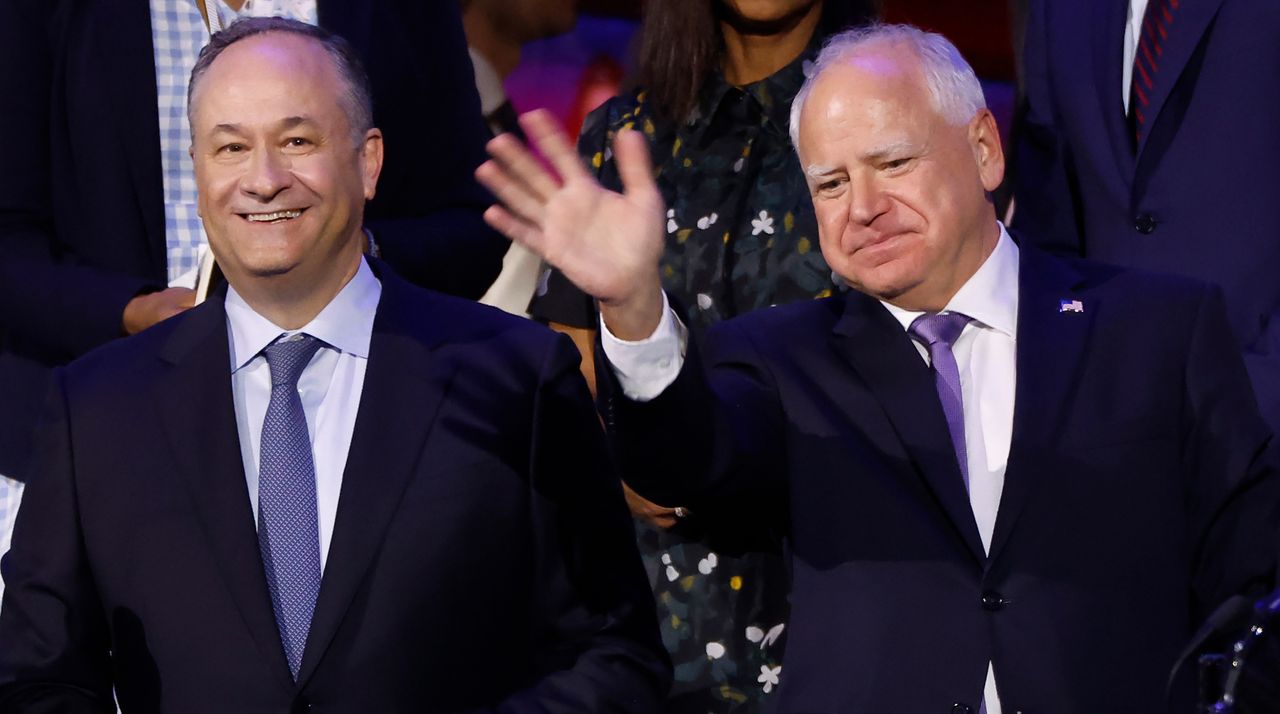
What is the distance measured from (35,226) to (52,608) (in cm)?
94

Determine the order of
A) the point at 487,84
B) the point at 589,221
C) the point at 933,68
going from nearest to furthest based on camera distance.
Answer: the point at 589,221, the point at 933,68, the point at 487,84

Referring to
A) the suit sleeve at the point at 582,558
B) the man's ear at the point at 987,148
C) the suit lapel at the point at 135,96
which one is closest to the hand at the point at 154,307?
the suit lapel at the point at 135,96

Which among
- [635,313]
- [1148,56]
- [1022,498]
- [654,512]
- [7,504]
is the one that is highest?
[1148,56]

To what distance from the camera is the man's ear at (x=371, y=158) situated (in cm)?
304

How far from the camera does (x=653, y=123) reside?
11.8ft

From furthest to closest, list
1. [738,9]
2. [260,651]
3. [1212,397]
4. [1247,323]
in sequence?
1. [738,9]
2. [1247,323]
3. [1212,397]
4. [260,651]

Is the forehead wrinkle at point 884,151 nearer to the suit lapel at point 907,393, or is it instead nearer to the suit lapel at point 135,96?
the suit lapel at point 907,393

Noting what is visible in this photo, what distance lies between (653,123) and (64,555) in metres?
1.36

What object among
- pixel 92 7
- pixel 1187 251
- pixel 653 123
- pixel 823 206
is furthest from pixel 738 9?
pixel 92 7

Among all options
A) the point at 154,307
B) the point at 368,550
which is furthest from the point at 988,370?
the point at 154,307

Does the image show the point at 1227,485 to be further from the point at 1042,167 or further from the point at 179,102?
the point at 179,102

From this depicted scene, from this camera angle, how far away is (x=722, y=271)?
134 inches

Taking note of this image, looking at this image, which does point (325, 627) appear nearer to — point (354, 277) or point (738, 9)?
point (354, 277)

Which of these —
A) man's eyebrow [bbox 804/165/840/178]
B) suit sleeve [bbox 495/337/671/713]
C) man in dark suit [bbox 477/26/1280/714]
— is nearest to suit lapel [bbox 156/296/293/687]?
suit sleeve [bbox 495/337/671/713]
